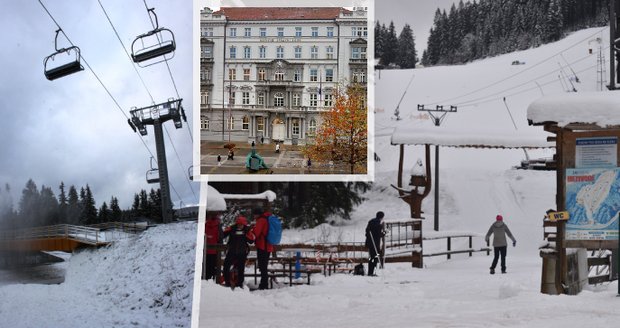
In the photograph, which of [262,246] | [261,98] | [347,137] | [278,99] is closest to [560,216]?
[262,246]

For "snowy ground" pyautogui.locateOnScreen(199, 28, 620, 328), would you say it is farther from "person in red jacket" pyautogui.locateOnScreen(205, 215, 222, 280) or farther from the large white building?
the large white building

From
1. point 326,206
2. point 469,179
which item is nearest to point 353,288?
point 326,206

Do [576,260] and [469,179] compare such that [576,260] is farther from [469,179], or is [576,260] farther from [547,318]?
[469,179]

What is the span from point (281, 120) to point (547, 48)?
2.65 m

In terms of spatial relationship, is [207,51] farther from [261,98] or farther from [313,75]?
[313,75]

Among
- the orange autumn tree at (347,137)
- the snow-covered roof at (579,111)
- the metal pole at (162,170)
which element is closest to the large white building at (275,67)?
the orange autumn tree at (347,137)

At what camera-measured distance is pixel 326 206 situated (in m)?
8.16

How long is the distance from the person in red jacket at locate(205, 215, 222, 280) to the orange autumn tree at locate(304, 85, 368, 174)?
311 cm

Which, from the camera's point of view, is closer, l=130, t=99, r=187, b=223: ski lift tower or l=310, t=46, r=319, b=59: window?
l=130, t=99, r=187, b=223: ski lift tower

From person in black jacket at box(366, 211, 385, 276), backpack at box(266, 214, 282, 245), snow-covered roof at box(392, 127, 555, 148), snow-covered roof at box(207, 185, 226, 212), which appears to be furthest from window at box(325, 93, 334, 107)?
backpack at box(266, 214, 282, 245)

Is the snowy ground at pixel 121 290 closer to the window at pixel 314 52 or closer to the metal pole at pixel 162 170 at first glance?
the metal pole at pixel 162 170

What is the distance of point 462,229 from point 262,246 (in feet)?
8.74

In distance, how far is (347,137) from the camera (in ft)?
28.8

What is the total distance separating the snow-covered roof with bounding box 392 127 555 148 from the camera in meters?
7.47
